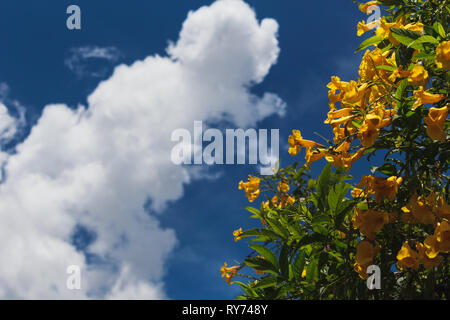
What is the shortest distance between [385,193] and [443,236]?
22 cm

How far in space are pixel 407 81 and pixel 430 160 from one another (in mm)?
270

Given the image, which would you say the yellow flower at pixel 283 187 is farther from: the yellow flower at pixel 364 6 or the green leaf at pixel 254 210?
the yellow flower at pixel 364 6

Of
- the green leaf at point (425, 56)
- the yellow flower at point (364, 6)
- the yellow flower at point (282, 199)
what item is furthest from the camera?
the yellow flower at point (282, 199)

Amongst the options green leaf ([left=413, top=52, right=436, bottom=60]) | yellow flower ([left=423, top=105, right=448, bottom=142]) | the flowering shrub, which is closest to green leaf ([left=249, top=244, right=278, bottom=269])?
the flowering shrub

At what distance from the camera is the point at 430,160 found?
1.33m

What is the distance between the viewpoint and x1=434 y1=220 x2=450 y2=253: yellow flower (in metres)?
1.18

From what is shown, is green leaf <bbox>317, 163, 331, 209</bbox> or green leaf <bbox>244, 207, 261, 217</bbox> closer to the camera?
green leaf <bbox>317, 163, 331, 209</bbox>

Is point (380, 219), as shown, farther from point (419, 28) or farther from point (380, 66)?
point (419, 28)

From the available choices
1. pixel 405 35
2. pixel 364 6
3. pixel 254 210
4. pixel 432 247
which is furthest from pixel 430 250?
pixel 364 6

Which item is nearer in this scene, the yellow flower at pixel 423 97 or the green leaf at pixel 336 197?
the yellow flower at pixel 423 97

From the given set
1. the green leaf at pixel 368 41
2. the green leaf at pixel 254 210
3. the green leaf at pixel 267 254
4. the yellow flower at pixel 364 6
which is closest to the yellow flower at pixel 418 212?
the green leaf at pixel 267 254

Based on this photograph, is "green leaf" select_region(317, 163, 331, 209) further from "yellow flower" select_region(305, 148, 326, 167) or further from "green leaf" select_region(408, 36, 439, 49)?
"green leaf" select_region(408, 36, 439, 49)

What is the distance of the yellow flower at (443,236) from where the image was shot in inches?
46.5

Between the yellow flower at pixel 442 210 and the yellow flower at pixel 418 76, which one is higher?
the yellow flower at pixel 418 76
